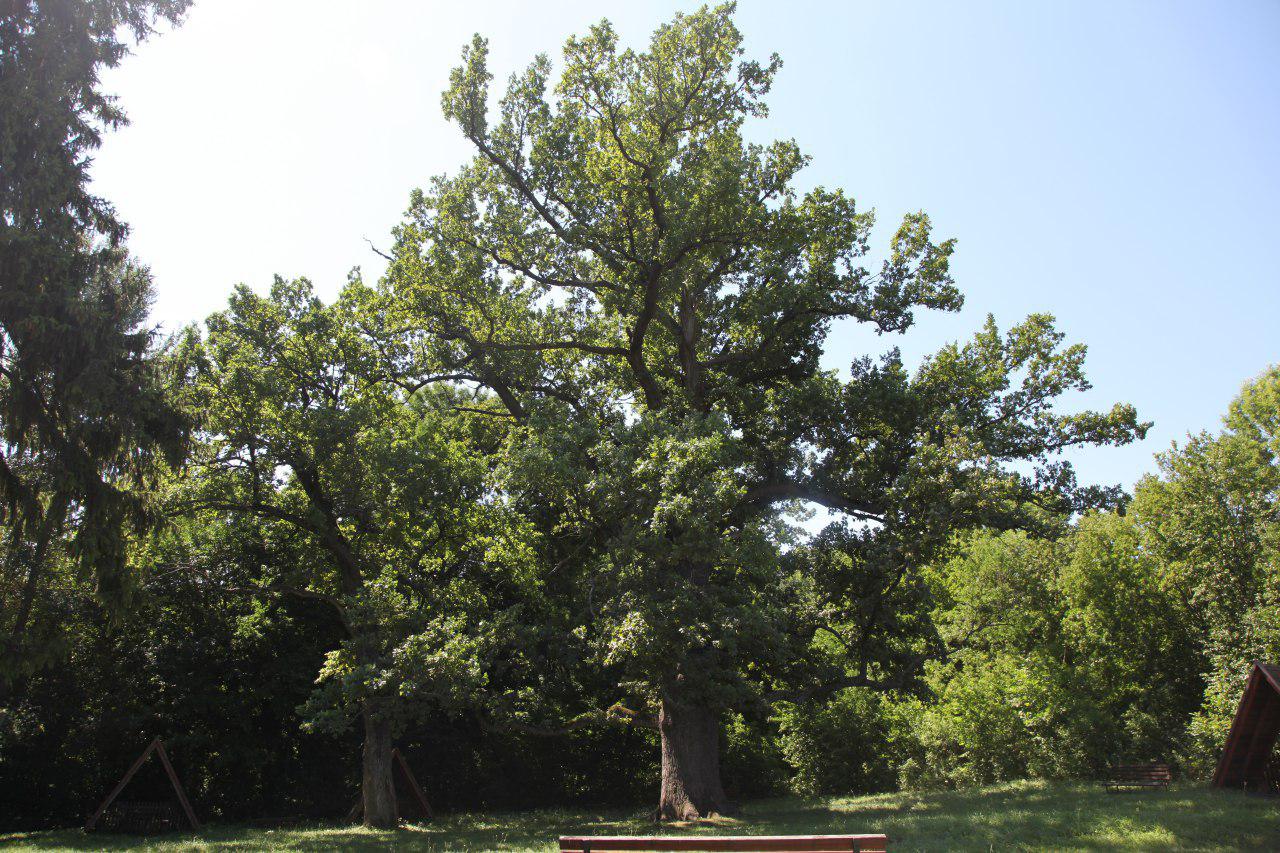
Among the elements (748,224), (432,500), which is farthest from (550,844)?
(748,224)

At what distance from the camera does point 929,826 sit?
1363cm

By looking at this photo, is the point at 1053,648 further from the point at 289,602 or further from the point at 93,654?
the point at 93,654

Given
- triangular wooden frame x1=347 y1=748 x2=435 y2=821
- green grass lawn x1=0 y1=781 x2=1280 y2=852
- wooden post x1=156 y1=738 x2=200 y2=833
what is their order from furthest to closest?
triangular wooden frame x1=347 y1=748 x2=435 y2=821 < wooden post x1=156 y1=738 x2=200 y2=833 < green grass lawn x1=0 y1=781 x2=1280 y2=852

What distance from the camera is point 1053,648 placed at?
101ft

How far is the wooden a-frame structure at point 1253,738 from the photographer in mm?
15492

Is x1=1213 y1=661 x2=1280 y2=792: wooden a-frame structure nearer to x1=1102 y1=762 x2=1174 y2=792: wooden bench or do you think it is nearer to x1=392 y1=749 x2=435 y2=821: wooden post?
x1=1102 y1=762 x2=1174 y2=792: wooden bench

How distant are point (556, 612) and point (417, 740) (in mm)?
9350

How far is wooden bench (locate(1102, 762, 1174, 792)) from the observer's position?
1855cm

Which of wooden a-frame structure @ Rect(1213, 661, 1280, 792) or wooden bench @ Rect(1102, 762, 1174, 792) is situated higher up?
wooden a-frame structure @ Rect(1213, 661, 1280, 792)

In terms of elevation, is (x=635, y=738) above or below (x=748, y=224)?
below

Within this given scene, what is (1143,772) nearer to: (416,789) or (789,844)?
(789,844)

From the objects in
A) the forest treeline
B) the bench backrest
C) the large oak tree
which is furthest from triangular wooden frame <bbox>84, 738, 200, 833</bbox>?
the bench backrest

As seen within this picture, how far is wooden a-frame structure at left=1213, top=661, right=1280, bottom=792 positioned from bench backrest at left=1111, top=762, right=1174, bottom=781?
8.93 feet

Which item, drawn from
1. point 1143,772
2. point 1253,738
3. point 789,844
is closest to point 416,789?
point 789,844
